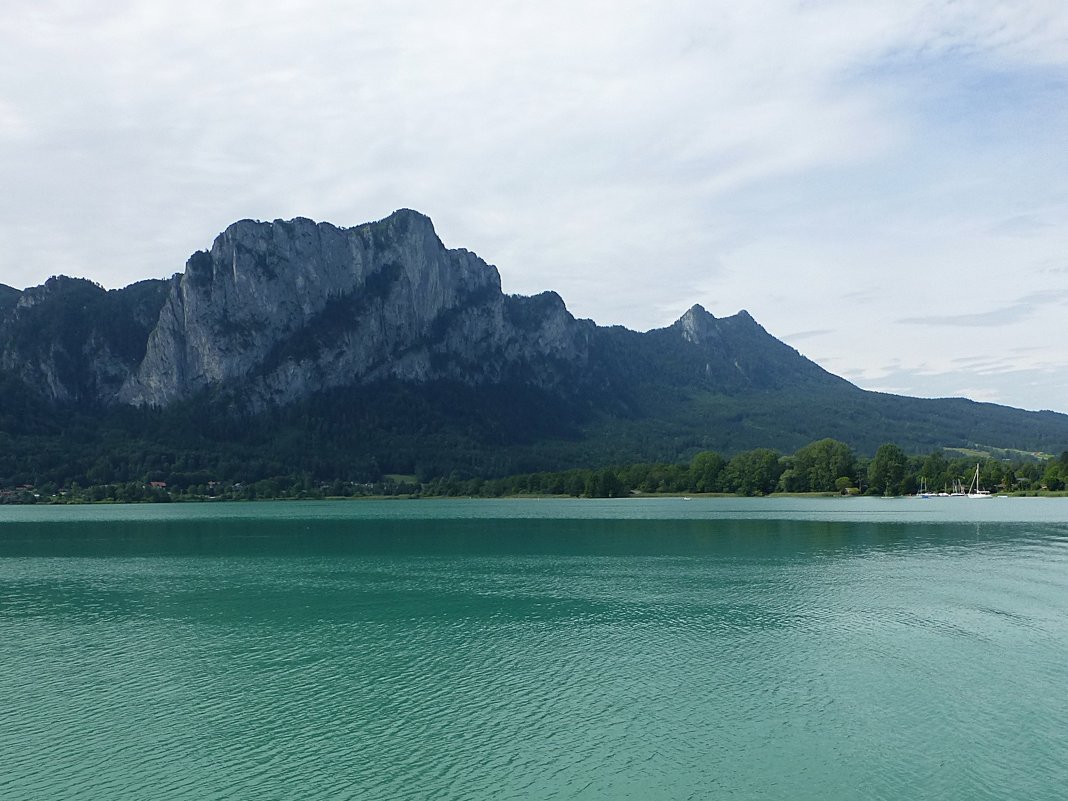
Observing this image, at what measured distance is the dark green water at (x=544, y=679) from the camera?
2588 centimetres

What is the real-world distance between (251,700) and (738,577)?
44975mm

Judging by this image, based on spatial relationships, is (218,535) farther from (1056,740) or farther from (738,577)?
Answer: (1056,740)

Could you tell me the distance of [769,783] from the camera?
2500 centimetres

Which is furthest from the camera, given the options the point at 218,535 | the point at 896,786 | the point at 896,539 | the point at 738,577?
the point at 218,535

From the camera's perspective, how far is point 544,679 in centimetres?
3644

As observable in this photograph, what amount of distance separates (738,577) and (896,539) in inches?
1533

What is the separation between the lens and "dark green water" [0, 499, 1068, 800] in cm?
2588

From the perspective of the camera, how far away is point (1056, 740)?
2833cm

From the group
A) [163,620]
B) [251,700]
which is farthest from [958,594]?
[163,620]

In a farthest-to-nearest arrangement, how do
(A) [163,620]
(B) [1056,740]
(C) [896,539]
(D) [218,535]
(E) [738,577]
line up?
1. (D) [218,535]
2. (C) [896,539]
3. (E) [738,577]
4. (A) [163,620]
5. (B) [1056,740]

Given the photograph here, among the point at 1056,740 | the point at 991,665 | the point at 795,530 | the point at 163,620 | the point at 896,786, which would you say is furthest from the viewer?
the point at 795,530

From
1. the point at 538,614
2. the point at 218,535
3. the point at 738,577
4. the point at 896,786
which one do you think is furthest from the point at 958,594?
the point at 218,535

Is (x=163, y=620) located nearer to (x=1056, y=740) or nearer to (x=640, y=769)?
(x=640, y=769)

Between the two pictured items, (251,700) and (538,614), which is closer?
(251,700)
